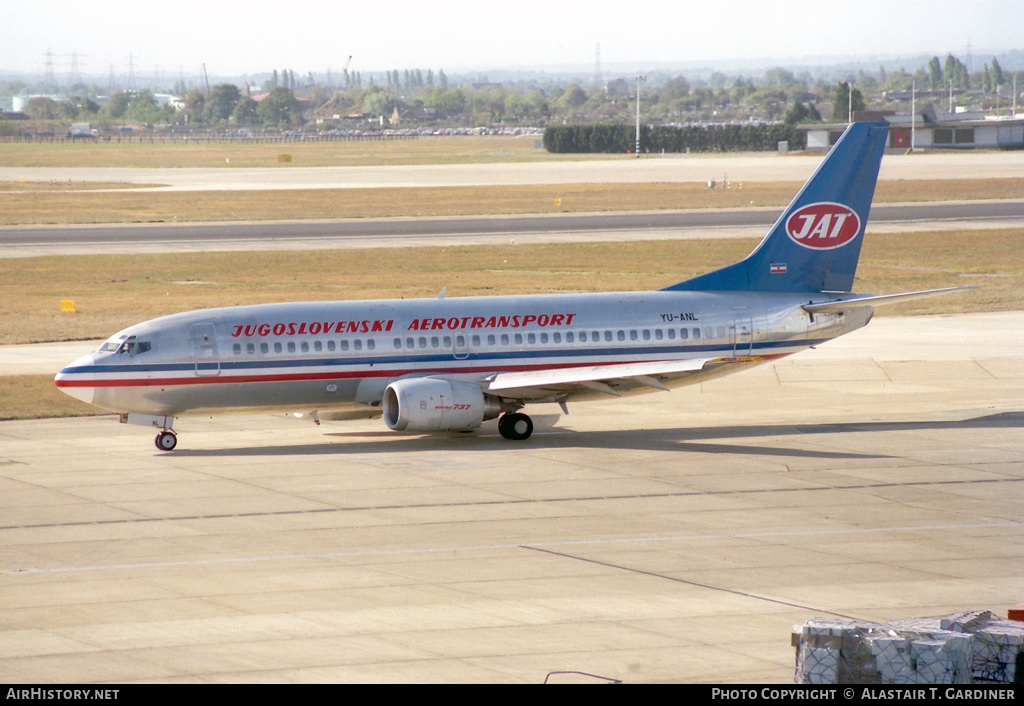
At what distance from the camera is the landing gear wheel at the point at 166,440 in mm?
34250

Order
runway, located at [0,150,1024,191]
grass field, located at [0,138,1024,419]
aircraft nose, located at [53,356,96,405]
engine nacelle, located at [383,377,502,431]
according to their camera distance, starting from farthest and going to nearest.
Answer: runway, located at [0,150,1024,191] → grass field, located at [0,138,1024,419] → engine nacelle, located at [383,377,502,431] → aircraft nose, located at [53,356,96,405]

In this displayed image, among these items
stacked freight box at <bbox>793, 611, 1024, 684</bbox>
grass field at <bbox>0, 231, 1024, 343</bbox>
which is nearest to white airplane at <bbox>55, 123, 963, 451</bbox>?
stacked freight box at <bbox>793, 611, 1024, 684</bbox>

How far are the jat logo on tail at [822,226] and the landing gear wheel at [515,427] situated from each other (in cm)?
1055

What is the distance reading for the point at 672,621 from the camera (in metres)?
19.6

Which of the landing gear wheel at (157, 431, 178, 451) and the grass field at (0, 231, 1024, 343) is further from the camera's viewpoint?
the grass field at (0, 231, 1024, 343)

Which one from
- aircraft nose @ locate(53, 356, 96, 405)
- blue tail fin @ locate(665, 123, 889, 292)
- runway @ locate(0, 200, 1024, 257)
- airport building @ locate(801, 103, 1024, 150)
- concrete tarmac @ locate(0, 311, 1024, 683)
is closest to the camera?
concrete tarmac @ locate(0, 311, 1024, 683)

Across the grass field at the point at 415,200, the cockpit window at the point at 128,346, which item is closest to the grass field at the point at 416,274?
the cockpit window at the point at 128,346

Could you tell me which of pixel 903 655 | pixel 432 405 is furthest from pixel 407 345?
pixel 903 655

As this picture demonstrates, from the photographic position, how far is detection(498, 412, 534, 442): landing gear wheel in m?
35.9

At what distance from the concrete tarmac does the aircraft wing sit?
175 cm

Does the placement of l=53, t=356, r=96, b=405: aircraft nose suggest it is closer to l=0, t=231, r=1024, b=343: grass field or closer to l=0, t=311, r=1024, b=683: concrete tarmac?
l=0, t=311, r=1024, b=683: concrete tarmac

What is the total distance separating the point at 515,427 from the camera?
3584 centimetres

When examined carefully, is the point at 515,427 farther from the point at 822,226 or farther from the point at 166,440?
the point at 822,226
